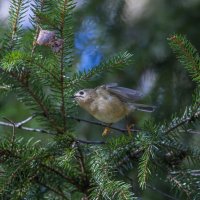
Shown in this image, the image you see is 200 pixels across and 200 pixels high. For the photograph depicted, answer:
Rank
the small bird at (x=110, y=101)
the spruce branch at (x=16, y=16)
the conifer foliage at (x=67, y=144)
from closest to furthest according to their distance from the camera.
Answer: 1. the conifer foliage at (x=67, y=144)
2. the spruce branch at (x=16, y=16)
3. the small bird at (x=110, y=101)

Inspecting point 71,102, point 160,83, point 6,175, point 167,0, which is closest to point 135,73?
point 160,83

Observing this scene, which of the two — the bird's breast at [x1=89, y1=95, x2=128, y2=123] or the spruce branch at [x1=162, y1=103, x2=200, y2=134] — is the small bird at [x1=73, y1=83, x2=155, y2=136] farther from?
the spruce branch at [x1=162, y1=103, x2=200, y2=134]

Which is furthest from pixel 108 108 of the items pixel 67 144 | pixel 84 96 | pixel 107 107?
pixel 67 144

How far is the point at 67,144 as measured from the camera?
1.49m

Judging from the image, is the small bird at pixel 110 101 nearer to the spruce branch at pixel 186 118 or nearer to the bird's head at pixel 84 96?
the bird's head at pixel 84 96

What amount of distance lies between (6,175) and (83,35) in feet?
4.71

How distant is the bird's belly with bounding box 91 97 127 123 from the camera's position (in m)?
1.80

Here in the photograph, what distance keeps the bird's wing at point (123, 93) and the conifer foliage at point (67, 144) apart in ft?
0.75

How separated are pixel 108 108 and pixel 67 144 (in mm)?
330

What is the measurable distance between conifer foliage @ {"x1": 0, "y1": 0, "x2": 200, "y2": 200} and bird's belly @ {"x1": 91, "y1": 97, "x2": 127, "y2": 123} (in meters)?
0.21

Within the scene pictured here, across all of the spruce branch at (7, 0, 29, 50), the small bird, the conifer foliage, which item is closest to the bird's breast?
the small bird

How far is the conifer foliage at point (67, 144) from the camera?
1.42 meters

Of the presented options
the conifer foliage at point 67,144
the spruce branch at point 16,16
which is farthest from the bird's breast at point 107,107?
the spruce branch at point 16,16

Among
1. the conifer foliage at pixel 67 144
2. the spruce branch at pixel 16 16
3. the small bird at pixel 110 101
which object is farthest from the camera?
the small bird at pixel 110 101
